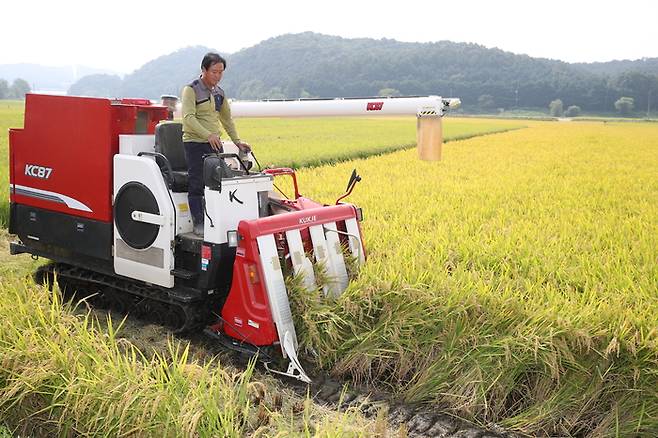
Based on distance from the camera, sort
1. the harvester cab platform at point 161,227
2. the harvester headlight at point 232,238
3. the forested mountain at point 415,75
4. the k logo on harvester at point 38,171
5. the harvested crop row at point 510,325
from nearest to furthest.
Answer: the harvested crop row at point 510,325 → the harvester cab platform at point 161,227 → the harvester headlight at point 232,238 → the k logo on harvester at point 38,171 → the forested mountain at point 415,75

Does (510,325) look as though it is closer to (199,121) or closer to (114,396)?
(114,396)

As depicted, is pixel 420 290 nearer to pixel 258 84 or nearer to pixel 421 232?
pixel 421 232

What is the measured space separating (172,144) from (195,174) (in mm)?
523

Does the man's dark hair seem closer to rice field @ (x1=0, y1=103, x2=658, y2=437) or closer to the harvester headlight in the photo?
the harvester headlight

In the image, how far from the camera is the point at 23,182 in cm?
629

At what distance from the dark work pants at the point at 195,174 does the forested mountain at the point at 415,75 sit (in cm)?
2984

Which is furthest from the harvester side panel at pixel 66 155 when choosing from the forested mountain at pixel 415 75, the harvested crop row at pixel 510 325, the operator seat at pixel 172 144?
the forested mountain at pixel 415 75

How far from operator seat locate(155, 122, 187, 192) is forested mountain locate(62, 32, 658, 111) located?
96.8 ft

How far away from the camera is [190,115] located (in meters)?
5.25

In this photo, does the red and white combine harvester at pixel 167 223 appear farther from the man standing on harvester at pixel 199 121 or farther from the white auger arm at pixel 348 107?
the man standing on harvester at pixel 199 121

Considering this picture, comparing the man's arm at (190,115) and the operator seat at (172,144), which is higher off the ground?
the man's arm at (190,115)

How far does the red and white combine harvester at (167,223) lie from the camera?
16.1 feet

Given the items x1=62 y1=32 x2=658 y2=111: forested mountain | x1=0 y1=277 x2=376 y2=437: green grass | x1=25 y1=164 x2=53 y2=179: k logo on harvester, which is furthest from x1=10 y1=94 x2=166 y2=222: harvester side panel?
x1=62 y1=32 x2=658 y2=111: forested mountain

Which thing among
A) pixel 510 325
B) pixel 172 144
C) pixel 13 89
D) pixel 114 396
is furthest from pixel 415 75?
pixel 13 89
